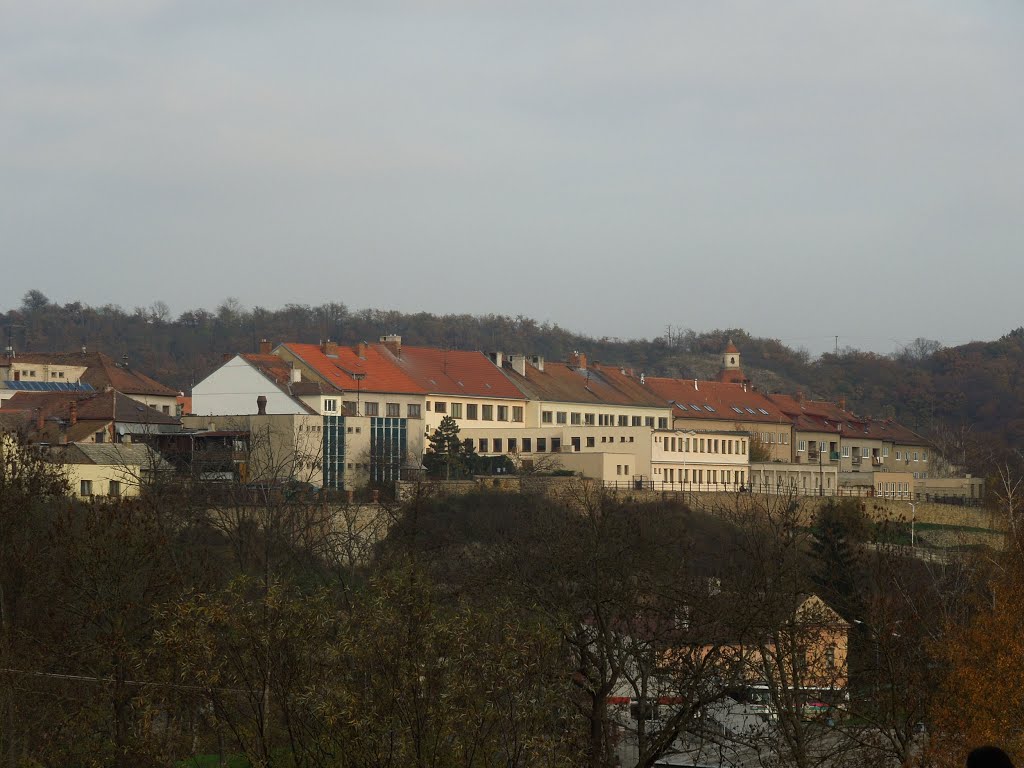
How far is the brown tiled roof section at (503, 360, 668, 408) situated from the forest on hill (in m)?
43.3

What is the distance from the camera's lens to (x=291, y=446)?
71.4 metres

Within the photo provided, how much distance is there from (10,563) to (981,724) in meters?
18.1

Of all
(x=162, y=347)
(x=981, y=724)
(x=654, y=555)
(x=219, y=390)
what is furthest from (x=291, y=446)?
(x=162, y=347)

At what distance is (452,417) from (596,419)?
10268mm

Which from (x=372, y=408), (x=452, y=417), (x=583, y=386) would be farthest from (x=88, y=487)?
(x=583, y=386)

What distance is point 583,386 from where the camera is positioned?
308 feet

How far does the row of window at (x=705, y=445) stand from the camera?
266ft

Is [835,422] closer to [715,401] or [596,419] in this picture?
[715,401]

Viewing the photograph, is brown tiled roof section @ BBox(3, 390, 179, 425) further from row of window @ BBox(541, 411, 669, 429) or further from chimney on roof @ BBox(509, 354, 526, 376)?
row of window @ BBox(541, 411, 669, 429)

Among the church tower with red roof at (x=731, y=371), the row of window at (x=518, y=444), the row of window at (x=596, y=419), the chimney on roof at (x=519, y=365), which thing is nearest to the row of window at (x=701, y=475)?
the row of window at (x=518, y=444)

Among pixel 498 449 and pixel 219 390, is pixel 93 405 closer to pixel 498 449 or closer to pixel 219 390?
pixel 219 390

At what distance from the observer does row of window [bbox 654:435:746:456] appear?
8103 centimetres

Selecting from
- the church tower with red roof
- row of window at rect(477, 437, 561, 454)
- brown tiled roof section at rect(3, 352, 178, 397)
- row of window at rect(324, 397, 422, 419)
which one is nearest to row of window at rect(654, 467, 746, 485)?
row of window at rect(477, 437, 561, 454)

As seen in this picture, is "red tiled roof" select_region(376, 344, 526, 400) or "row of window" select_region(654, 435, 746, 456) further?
"red tiled roof" select_region(376, 344, 526, 400)
